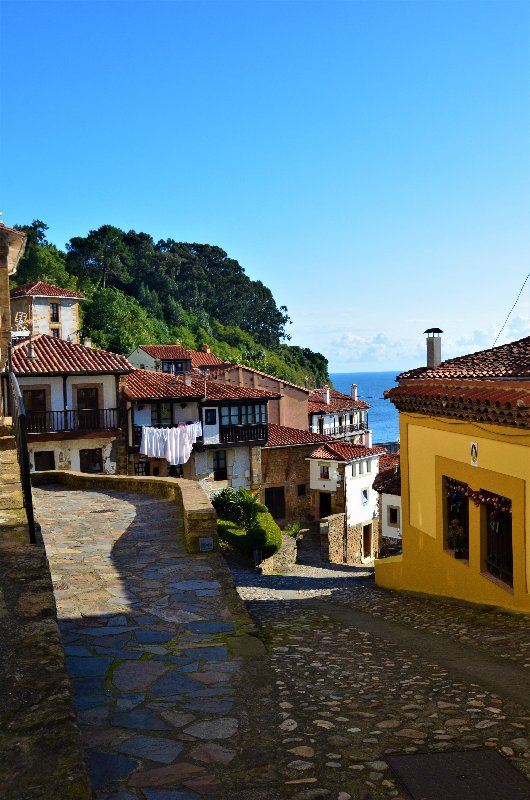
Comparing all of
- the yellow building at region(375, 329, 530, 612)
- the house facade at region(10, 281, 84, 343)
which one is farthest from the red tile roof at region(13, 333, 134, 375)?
the yellow building at region(375, 329, 530, 612)

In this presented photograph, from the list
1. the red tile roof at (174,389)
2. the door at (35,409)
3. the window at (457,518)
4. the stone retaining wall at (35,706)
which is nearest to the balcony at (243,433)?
the red tile roof at (174,389)

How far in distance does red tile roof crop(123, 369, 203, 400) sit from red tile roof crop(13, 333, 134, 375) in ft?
7.02

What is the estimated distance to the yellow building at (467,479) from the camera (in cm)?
920

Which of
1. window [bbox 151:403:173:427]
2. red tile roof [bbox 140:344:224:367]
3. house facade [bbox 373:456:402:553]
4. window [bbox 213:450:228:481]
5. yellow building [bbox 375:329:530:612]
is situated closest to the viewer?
yellow building [bbox 375:329:530:612]

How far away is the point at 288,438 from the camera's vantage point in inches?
1860

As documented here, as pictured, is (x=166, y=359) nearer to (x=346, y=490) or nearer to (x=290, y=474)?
(x=290, y=474)

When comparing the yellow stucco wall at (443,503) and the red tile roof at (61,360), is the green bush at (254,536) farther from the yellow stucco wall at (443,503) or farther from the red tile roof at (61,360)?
the yellow stucco wall at (443,503)

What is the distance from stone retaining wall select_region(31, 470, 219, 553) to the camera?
9758mm

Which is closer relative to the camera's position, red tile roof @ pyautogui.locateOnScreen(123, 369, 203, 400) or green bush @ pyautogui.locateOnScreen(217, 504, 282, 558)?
green bush @ pyautogui.locateOnScreen(217, 504, 282, 558)

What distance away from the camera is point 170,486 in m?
14.0

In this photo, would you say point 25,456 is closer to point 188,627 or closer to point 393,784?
point 188,627

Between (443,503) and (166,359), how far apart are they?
44227mm

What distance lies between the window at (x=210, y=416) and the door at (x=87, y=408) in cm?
758

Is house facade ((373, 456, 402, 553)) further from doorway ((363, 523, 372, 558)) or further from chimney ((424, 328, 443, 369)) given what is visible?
chimney ((424, 328, 443, 369))
